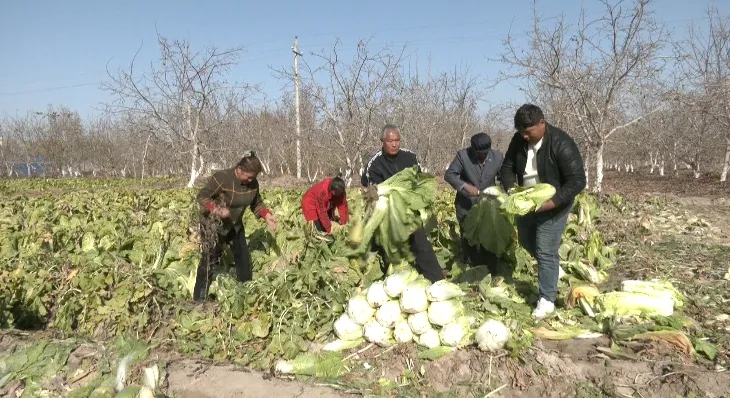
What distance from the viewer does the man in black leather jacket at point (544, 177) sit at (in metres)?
3.68

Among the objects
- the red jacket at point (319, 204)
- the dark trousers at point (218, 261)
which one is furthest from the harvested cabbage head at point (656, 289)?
the dark trousers at point (218, 261)

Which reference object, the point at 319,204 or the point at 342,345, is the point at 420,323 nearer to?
the point at 342,345

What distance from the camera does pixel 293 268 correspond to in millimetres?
4484

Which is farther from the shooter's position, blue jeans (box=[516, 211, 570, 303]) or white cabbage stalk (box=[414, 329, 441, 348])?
blue jeans (box=[516, 211, 570, 303])

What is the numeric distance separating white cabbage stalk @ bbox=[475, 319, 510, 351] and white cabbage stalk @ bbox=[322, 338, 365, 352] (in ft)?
3.04

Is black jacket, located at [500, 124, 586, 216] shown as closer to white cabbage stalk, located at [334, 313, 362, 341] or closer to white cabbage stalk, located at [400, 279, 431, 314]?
white cabbage stalk, located at [400, 279, 431, 314]

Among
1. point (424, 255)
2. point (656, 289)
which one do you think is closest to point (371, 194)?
point (424, 255)

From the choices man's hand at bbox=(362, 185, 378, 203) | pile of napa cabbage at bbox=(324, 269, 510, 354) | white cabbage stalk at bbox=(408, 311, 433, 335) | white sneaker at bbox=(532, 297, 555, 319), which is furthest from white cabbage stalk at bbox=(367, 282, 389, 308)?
white sneaker at bbox=(532, 297, 555, 319)

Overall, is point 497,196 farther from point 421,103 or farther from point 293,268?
point 421,103

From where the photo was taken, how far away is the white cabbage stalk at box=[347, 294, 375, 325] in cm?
378

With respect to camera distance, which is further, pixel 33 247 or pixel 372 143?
pixel 372 143

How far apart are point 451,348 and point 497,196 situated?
1.56 m

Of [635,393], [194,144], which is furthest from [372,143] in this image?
[635,393]

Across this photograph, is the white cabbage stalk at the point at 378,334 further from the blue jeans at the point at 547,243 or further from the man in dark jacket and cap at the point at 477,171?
the man in dark jacket and cap at the point at 477,171
